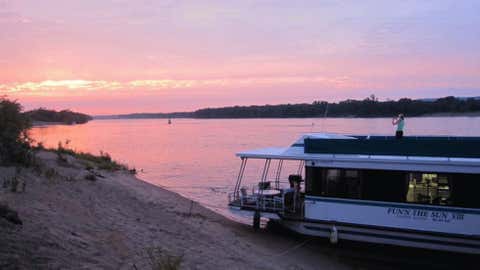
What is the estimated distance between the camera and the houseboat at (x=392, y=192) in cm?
1292

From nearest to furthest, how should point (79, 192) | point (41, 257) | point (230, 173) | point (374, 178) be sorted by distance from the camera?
1. point (41, 257)
2. point (374, 178)
3. point (79, 192)
4. point (230, 173)

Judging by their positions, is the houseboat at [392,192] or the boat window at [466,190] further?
the houseboat at [392,192]

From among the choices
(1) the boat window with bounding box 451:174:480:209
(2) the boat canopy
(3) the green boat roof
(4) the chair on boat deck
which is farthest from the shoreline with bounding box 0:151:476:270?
(3) the green boat roof

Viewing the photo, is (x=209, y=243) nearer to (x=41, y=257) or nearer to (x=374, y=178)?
(x=374, y=178)

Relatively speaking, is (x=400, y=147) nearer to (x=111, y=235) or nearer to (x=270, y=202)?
(x=270, y=202)

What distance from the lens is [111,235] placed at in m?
10.2

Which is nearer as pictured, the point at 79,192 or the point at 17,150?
the point at 79,192

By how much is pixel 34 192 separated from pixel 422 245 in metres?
10.2

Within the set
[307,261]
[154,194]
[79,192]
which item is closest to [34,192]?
[79,192]

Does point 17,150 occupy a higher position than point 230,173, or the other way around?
point 17,150

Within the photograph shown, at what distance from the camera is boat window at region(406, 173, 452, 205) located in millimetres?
13164

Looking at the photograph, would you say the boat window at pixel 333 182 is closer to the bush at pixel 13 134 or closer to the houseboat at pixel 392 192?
the houseboat at pixel 392 192

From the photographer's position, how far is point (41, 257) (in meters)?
6.95

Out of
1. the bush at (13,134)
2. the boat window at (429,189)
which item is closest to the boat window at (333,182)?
the boat window at (429,189)
